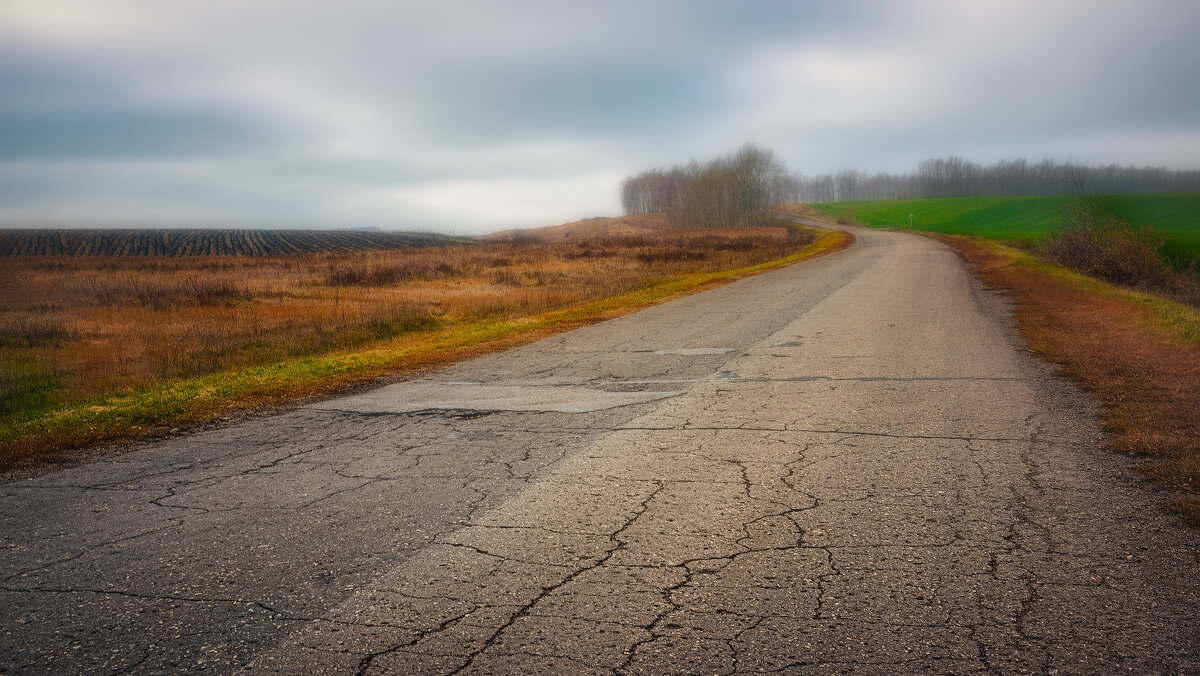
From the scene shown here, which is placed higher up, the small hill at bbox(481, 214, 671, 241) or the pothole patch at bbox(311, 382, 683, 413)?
the small hill at bbox(481, 214, 671, 241)

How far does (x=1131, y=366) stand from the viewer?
340 inches

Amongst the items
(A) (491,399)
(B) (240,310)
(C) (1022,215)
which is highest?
(C) (1022,215)

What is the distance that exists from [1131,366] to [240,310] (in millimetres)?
23186

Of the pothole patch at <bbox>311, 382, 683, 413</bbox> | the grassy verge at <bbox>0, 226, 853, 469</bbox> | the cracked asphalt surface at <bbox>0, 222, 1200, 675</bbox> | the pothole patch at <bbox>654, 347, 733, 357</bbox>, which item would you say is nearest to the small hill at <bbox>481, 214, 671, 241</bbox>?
the grassy verge at <bbox>0, 226, 853, 469</bbox>

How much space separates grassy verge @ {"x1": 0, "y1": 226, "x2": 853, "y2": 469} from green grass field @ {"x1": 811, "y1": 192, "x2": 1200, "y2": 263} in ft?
80.9

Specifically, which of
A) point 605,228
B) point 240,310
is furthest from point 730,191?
point 240,310

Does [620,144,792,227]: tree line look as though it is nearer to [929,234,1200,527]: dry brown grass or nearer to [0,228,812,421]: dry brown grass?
[0,228,812,421]: dry brown grass

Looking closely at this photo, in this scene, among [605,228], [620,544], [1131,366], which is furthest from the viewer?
[605,228]

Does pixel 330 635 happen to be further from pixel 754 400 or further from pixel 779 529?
pixel 754 400

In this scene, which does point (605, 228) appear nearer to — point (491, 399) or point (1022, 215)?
point (1022, 215)

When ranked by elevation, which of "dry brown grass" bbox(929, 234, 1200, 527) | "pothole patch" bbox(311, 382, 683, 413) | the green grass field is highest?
the green grass field

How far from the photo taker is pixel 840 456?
5.48 meters

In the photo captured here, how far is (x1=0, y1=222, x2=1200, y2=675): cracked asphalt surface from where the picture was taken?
292cm

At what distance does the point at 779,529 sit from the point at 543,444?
2.65 m
